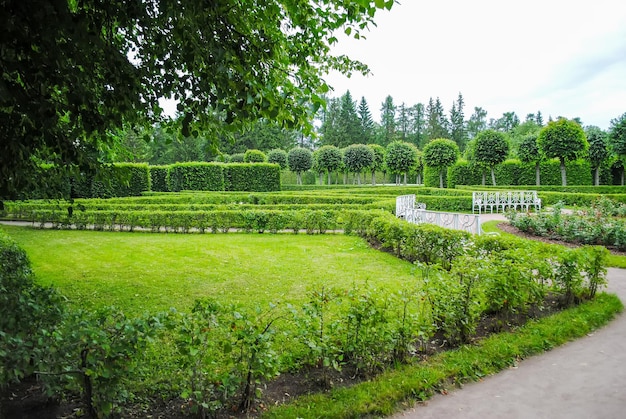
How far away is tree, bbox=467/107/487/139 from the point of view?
8362cm

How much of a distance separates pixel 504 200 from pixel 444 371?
17779 millimetres

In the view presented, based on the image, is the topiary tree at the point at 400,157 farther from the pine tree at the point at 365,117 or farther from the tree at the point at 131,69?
the tree at the point at 131,69

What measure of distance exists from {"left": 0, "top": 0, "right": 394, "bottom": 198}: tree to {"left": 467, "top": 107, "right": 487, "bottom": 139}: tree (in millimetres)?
Answer: 88448

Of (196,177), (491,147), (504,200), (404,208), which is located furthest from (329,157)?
(404,208)

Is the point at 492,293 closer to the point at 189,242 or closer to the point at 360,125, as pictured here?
the point at 189,242

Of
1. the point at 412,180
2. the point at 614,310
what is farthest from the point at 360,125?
the point at 614,310

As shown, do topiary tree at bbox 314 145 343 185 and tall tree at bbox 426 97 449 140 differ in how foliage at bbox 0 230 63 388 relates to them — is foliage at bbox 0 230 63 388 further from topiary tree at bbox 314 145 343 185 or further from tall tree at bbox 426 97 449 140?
tall tree at bbox 426 97 449 140

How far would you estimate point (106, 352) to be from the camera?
2.47 meters

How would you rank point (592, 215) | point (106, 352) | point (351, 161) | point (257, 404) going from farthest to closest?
1. point (351, 161)
2. point (592, 215)
3. point (257, 404)
4. point (106, 352)

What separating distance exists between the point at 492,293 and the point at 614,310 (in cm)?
214

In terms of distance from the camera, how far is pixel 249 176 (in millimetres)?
30891

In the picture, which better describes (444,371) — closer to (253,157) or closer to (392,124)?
(253,157)

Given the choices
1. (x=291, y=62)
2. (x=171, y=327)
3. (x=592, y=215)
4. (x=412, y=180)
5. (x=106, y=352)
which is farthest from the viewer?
(x=412, y=180)

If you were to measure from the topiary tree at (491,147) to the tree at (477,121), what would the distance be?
59274mm
